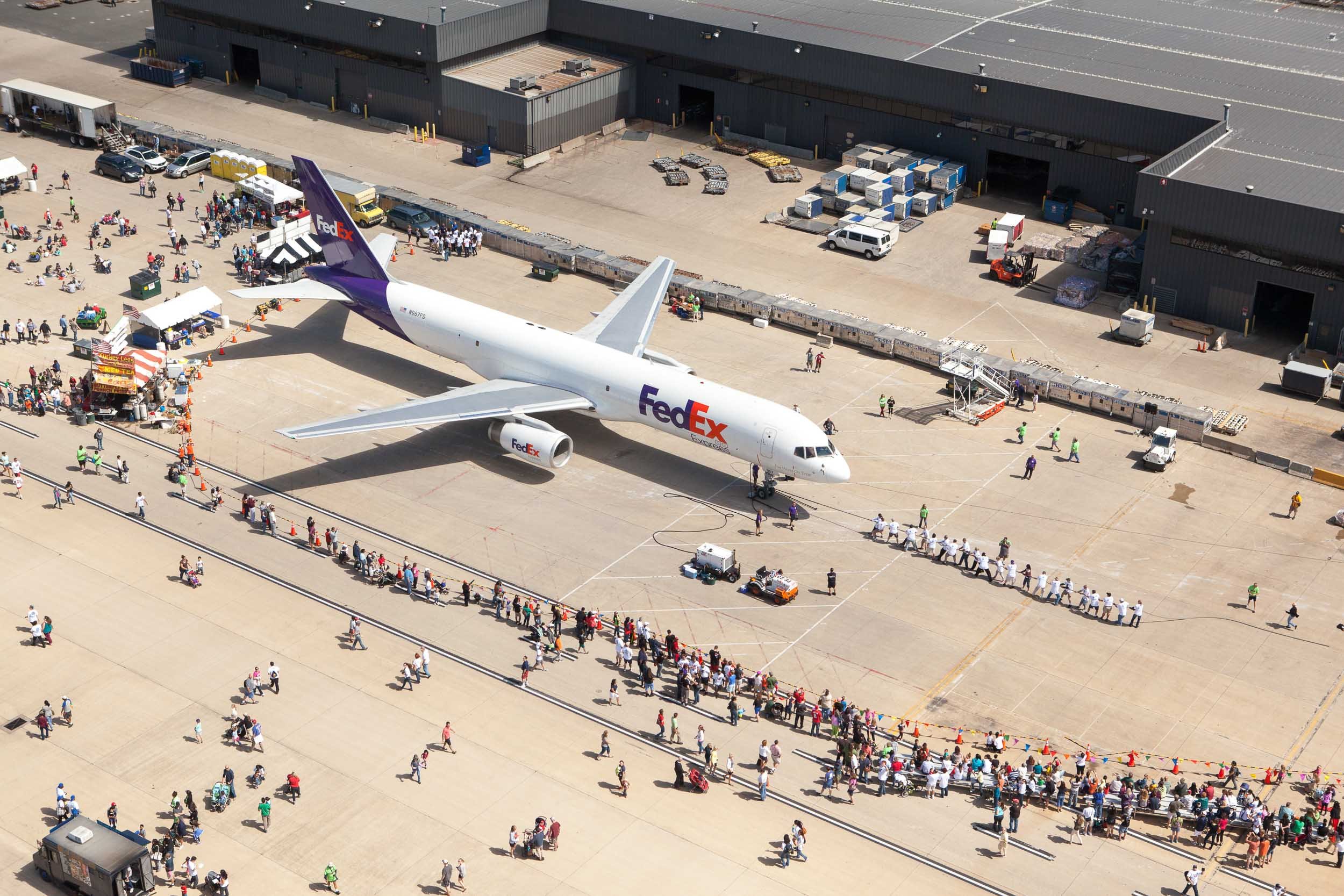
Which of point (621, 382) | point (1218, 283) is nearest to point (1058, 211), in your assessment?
point (1218, 283)

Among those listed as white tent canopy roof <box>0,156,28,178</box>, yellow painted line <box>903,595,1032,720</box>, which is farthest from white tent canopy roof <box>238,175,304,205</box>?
yellow painted line <box>903,595,1032,720</box>

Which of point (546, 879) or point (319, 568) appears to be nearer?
point (546, 879)

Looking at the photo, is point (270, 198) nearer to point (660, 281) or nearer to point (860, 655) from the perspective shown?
point (660, 281)

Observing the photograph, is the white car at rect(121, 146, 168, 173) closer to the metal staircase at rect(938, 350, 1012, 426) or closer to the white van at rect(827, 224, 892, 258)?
the white van at rect(827, 224, 892, 258)

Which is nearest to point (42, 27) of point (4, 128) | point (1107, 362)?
point (4, 128)

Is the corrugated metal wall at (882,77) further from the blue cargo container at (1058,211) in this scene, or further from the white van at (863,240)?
the white van at (863,240)

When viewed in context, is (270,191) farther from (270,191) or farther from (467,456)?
(467,456)
